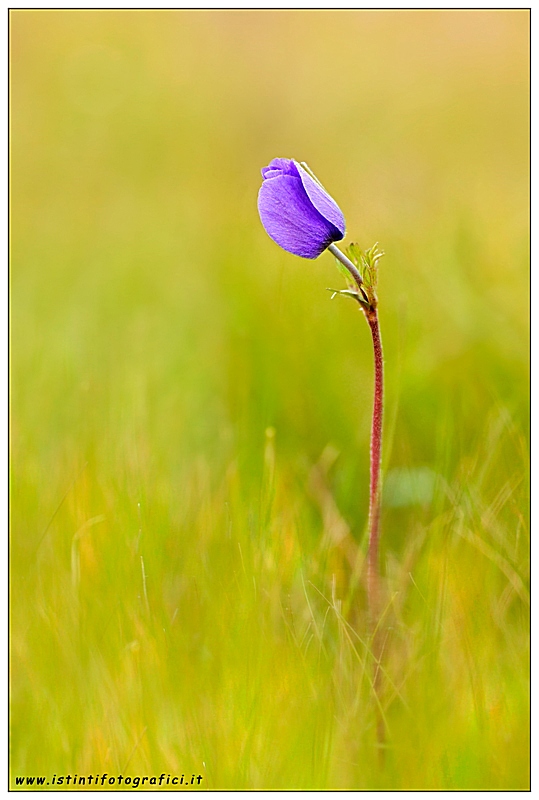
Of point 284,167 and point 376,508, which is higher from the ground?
point 284,167

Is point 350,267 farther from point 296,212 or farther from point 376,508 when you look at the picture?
point 376,508

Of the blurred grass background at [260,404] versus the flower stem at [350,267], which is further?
the blurred grass background at [260,404]

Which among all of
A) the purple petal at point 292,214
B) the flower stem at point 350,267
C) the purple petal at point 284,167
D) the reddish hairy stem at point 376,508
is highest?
the purple petal at point 284,167

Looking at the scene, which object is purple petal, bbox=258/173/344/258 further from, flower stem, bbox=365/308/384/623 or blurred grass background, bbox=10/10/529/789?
blurred grass background, bbox=10/10/529/789

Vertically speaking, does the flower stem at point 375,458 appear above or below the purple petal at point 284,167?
below

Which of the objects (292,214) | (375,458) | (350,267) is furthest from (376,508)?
(292,214)

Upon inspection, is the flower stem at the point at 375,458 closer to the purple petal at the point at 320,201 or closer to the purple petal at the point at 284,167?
the purple petal at the point at 320,201

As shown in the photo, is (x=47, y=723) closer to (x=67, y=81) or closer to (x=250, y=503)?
(x=250, y=503)

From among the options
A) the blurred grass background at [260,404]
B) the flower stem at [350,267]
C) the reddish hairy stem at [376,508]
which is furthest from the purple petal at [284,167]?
the blurred grass background at [260,404]

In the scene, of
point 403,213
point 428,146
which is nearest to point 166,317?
point 403,213
